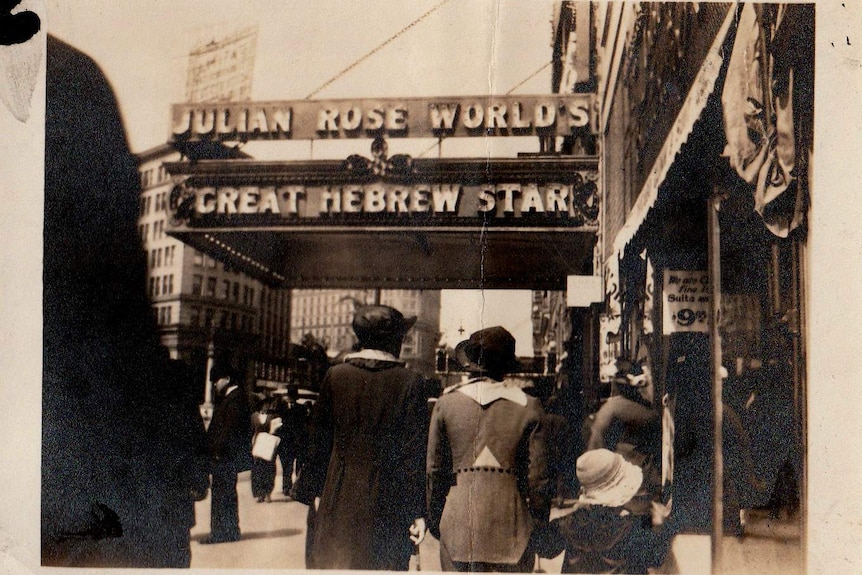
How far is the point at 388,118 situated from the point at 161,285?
140 cm

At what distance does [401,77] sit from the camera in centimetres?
385

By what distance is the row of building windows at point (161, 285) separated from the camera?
3895 mm

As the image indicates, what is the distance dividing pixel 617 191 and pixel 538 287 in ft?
2.07

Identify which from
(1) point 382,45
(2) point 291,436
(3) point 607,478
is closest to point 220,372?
(2) point 291,436

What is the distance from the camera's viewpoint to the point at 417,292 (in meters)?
3.86

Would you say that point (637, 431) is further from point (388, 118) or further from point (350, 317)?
point (388, 118)

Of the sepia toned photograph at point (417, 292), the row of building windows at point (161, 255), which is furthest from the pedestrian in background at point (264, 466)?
the row of building windows at point (161, 255)

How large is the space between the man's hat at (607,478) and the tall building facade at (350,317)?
0.87m

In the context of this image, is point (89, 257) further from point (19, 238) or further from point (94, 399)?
point (94, 399)

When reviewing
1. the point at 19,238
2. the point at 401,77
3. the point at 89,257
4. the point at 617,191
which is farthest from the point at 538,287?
the point at 19,238

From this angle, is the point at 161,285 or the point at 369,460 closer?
the point at 369,460

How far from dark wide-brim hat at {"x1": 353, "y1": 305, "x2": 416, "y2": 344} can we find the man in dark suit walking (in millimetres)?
660

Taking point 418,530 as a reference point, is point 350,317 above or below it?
above

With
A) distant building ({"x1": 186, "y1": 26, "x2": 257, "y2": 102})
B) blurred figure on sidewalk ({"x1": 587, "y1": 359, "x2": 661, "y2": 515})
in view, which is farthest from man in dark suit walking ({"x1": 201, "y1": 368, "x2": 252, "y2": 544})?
blurred figure on sidewalk ({"x1": 587, "y1": 359, "x2": 661, "y2": 515})
